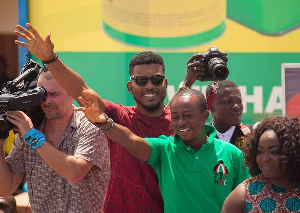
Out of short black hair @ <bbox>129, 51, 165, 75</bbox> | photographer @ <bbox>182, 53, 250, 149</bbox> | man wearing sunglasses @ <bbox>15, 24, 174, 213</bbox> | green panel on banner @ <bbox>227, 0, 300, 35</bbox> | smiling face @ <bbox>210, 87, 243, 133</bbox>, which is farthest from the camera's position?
green panel on banner @ <bbox>227, 0, 300, 35</bbox>

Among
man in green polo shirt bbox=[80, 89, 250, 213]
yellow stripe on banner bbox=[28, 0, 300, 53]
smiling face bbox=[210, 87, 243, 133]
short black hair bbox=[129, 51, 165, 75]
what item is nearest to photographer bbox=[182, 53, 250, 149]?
smiling face bbox=[210, 87, 243, 133]

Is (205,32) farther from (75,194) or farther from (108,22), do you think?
(75,194)

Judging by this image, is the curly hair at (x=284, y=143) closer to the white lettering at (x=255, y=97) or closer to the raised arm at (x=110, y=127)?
the raised arm at (x=110, y=127)

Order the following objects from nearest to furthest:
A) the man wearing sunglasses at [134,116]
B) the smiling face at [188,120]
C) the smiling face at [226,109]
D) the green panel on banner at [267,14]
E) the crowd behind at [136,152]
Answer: the crowd behind at [136,152], the smiling face at [188,120], the man wearing sunglasses at [134,116], the smiling face at [226,109], the green panel on banner at [267,14]

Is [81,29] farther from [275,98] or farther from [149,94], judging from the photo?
[149,94]

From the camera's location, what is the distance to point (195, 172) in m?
3.69

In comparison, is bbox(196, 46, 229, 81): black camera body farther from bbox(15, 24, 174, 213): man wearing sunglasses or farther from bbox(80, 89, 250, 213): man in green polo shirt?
bbox(80, 89, 250, 213): man in green polo shirt

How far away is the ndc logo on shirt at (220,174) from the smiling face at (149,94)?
68 cm

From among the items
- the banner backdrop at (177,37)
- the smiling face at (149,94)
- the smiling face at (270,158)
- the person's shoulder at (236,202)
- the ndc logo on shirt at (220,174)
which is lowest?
the person's shoulder at (236,202)

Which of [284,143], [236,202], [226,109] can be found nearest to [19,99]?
[236,202]

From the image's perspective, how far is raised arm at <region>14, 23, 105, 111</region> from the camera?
154 inches

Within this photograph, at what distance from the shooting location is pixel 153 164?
3.77 m

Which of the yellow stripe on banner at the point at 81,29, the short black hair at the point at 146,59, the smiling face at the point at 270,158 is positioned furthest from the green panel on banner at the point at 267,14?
the smiling face at the point at 270,158

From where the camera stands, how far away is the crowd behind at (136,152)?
341 cm
